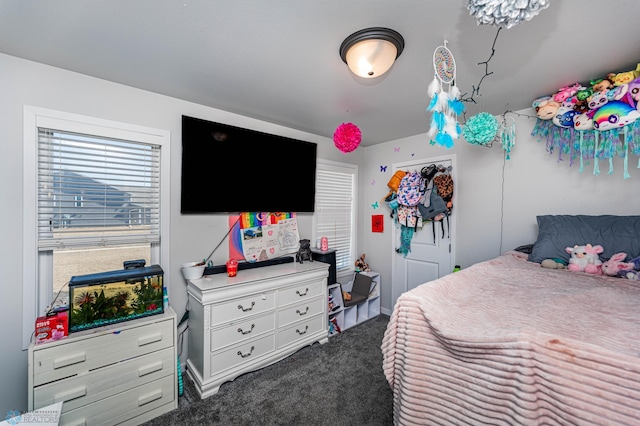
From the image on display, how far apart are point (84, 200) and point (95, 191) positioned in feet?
0.31

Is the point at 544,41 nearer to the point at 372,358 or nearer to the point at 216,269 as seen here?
the point at 372,358

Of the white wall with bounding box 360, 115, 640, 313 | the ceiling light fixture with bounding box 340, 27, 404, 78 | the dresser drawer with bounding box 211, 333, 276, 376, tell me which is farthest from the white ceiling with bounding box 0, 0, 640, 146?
the dresser drawer with bounding box 211, 333, 276, 376

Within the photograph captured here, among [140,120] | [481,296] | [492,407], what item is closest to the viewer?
[492,407]

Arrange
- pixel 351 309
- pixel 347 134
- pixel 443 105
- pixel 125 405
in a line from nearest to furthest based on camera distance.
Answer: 1. pixel 443 105
2. pixel 125 405
3. pixel 347 134
4. pixel 351 309

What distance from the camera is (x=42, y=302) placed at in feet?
5.81

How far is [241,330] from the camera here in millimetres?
2137

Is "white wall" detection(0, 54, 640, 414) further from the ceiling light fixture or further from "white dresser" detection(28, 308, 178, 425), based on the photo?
the ceiling light fixture

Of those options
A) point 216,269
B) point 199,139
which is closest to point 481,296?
point 216,269

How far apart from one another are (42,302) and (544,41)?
144 inches

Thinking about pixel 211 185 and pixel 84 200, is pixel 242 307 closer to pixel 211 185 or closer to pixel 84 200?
pixel 211 185

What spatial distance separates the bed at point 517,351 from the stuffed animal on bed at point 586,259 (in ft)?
0.54

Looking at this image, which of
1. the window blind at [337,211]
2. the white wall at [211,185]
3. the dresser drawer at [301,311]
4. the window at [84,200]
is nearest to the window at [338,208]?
the window blind at [337,211]

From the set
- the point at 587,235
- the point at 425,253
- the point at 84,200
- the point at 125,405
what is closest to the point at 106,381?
the point at 125,405

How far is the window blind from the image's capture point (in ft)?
11.2
